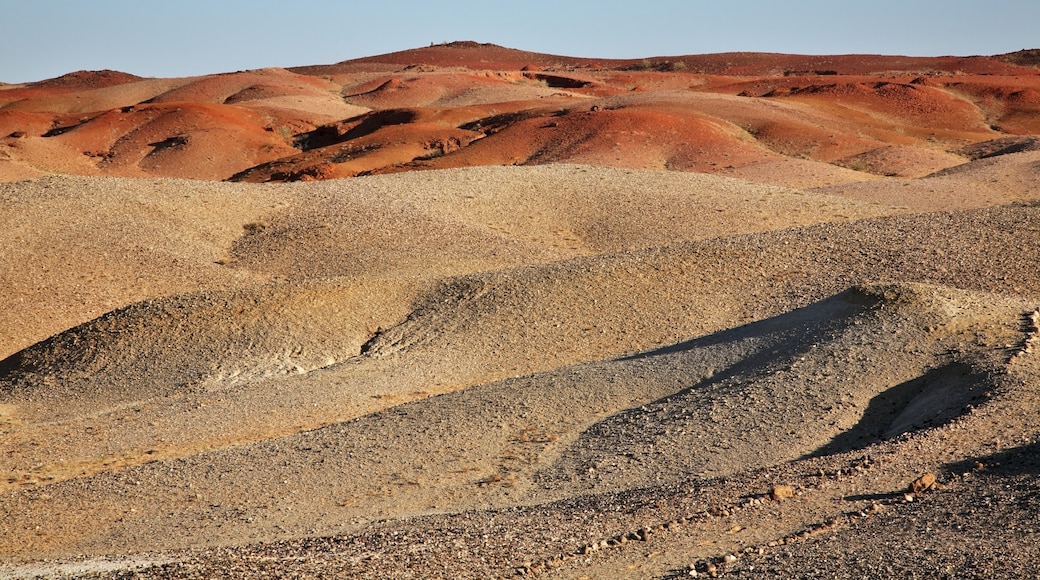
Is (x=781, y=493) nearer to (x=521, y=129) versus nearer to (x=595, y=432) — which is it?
(x=595, y=432)

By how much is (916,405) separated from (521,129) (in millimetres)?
26465

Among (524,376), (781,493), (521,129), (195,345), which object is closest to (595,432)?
(524,376)

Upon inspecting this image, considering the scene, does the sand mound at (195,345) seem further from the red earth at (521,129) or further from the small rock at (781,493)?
the red earth at (521,129)

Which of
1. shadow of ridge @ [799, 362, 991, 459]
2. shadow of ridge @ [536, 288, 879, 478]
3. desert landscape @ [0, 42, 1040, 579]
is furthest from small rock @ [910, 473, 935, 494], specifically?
shadow of ridge @ [536, 288, 879, 478]

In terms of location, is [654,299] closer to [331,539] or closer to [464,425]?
[464,425]

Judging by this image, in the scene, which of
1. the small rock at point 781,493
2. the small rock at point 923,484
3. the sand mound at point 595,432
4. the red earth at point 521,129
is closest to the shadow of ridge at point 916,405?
the sand mound at point 595,432

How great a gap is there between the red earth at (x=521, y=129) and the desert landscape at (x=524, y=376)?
13.6ft

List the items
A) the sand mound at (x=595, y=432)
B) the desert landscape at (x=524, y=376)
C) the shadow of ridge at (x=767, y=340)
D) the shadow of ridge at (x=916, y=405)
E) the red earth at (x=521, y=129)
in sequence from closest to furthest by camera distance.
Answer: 1. the desert landscape at (x=524, y=376)
2. the sand mound at (x=595, y=432)
3. the shadow of ridge at (x=916, y=405)
4. the shadow of ridge at (x=767, y=340)
5. the red earth at (x=521, y=129)

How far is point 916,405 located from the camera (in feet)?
32.0

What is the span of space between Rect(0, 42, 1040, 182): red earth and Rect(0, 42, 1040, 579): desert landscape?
416 centimetres

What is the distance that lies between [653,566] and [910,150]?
2899 centimetres

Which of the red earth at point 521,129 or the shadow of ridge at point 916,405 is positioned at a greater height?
the red earth at point 521,129

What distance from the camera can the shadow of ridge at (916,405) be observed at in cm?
923

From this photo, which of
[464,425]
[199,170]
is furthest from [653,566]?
[199,170]
